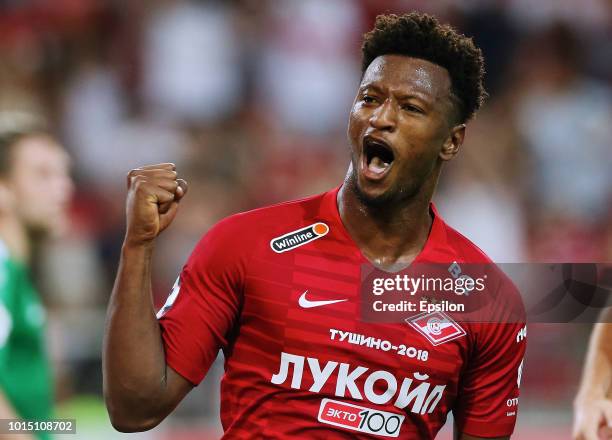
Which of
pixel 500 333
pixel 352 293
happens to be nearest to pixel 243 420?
pixel 352 293

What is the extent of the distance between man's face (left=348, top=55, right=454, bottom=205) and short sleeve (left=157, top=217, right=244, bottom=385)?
442mm

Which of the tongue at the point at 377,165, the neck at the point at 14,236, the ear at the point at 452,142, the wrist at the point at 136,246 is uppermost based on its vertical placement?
the ear at the point at 452,142

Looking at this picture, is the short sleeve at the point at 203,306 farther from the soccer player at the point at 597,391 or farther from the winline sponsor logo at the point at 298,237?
the soccer player at the point at 597,391

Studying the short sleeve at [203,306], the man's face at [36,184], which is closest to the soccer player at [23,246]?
the man's face at [36,184]

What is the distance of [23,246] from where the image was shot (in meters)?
4.62

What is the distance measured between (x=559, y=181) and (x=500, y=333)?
555 cm

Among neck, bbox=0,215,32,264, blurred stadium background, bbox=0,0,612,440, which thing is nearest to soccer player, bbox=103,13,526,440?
neck, bbox=0,215,32,264

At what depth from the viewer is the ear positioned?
3299 millimetres

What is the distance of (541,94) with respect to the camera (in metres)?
8.82

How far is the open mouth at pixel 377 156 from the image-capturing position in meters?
3.10

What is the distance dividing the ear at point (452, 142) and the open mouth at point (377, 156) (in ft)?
0.68

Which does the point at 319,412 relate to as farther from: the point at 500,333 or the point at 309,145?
the point at 309,145

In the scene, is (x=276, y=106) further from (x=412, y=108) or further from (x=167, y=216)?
(x=167, y=216)

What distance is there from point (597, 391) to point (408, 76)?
3.86ft
